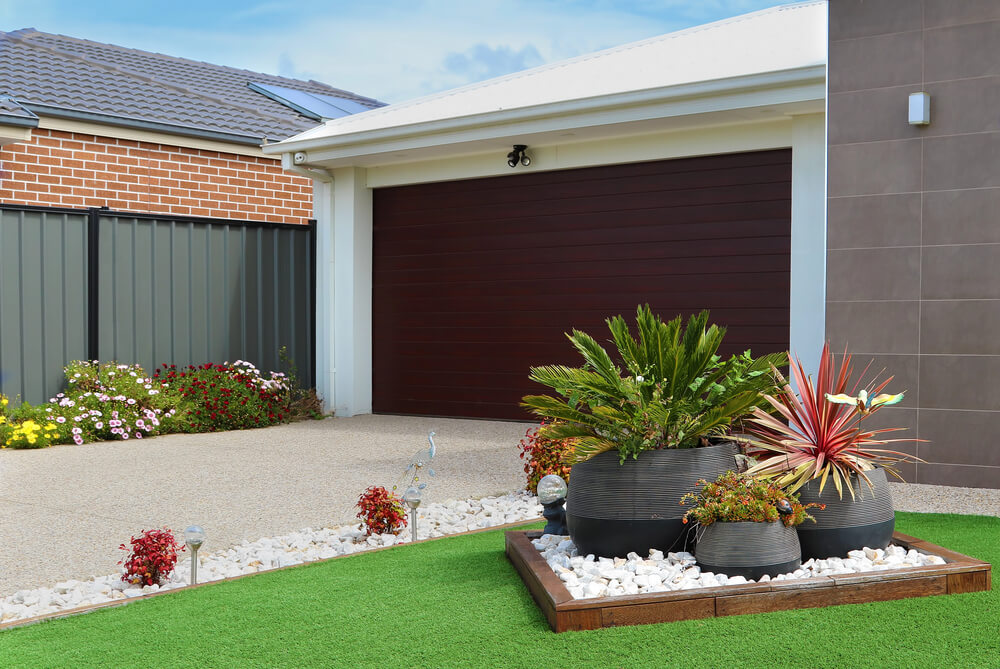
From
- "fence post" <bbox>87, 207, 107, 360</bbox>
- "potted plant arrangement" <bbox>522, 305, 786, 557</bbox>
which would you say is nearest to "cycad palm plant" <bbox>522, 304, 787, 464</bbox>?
"potted plant arrangement" <bbox>522, 305, 786, 557</bbox>

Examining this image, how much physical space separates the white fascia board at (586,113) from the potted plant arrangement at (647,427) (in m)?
4.82

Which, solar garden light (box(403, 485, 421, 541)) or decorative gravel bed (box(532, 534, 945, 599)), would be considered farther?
solar garden light (box(403, 485, 421, 541))

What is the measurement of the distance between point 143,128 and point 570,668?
1216 cm

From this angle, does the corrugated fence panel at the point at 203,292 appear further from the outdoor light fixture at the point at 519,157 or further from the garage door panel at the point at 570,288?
the outdoor light fixture at the point at 519,157

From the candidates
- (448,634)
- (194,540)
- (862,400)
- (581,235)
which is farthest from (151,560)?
(581,235)

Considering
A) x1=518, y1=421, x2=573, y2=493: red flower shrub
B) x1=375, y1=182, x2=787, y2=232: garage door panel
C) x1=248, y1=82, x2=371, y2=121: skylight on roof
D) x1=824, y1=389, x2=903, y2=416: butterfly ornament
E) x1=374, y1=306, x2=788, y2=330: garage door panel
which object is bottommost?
x1=518, y1=421, x2=573, y2=493: red flower shrub

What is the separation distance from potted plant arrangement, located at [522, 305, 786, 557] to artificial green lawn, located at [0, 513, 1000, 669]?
51cm

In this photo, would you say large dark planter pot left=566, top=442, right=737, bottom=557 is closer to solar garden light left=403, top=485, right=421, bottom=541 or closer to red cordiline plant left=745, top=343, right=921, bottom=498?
red cordiline plant left=745, top=343, right=921, bottom=498

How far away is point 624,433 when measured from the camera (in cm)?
429

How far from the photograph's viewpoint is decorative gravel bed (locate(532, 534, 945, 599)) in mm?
3883

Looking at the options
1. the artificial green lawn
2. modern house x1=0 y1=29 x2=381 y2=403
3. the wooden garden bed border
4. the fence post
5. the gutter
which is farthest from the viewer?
the fence post

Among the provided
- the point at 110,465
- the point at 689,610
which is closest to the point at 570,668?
the point at 689,610

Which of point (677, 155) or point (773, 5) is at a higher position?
point (773, 5)

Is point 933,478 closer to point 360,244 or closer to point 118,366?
A: point 360,244
